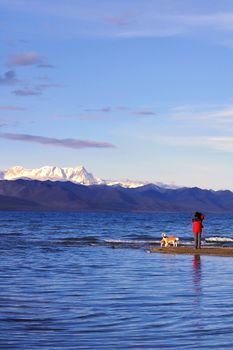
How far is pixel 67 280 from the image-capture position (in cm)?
2177

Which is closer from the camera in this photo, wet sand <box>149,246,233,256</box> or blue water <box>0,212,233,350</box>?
blue water <box>0,212,233,350</box>

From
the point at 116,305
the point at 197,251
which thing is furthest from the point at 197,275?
the point at 197,251

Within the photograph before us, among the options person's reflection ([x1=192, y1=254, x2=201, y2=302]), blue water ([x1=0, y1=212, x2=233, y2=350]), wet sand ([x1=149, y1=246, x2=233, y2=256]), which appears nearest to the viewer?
blue water ([x1=0, y1=212, x2=233, y2=350])

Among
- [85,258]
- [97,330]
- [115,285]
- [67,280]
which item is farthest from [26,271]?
[97,330]

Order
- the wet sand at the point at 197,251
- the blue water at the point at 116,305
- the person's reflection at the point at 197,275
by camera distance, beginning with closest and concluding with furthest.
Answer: the blue water at the point at 116,305 < the person's reflection at the point at 197,275 < the wet sand at the point at 197,251

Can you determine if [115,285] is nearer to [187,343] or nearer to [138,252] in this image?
[187,343]

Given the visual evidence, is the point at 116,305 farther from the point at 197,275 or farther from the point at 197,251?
the point at 197,251

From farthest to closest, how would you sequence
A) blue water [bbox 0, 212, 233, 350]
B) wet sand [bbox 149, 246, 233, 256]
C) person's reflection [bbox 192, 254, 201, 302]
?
wet sand [bbox 149, 246, 233, 256] < person's reflection [bbox 192, 254, 201, 302] < blue water [bbox 0, 212, 233, 350]

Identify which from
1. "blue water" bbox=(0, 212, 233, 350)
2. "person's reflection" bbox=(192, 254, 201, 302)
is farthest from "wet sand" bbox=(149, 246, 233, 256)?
"blue water" bbox=(0, 212, 233, 350)

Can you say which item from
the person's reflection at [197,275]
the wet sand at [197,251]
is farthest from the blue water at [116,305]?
the wet sand at [197,251]

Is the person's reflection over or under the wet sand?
under

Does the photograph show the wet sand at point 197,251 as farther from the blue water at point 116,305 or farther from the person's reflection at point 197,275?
the blue water at point 116,305

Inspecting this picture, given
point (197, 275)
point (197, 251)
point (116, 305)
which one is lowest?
point (116, 305)

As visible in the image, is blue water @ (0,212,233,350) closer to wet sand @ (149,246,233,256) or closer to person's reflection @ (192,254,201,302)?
person's reflection @ (192,254,201,302)
